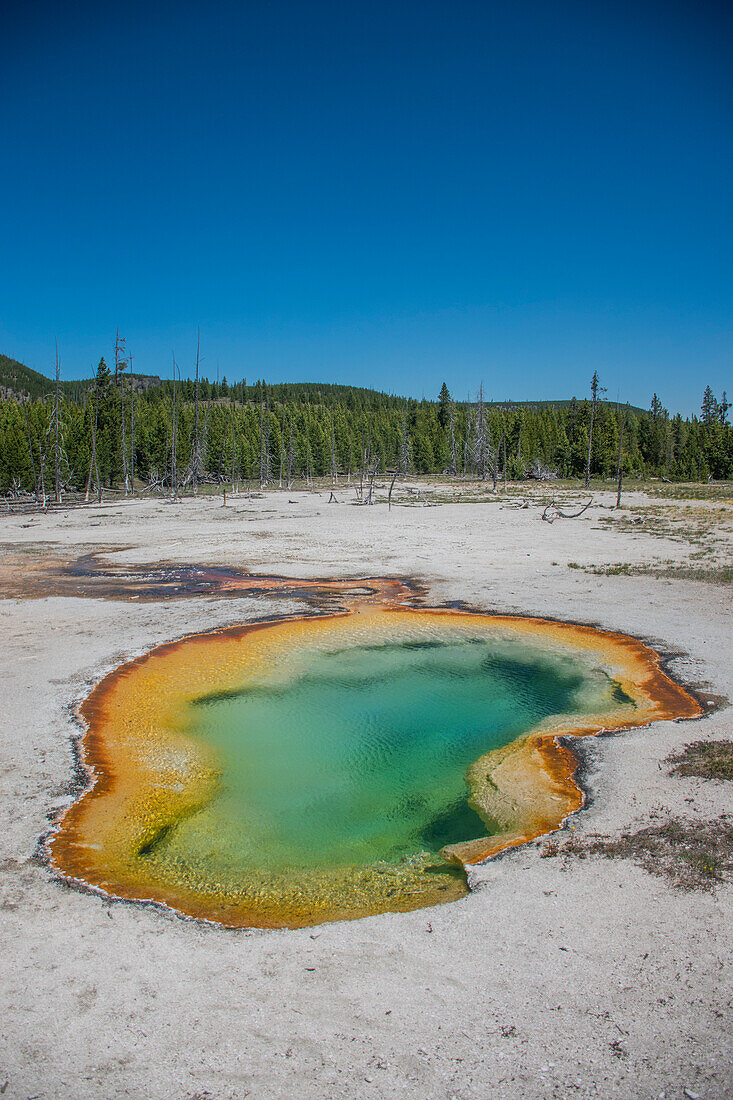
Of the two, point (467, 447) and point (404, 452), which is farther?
point (467, 447)

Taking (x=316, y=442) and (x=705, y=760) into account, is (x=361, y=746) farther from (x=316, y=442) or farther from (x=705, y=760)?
(x=316, y=442)

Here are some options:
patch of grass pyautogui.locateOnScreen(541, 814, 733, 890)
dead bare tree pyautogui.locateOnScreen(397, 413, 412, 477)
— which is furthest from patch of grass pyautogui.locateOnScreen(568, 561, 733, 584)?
dead bare tree pyautogui.locateOnScreen(397, 413, 412, 477)

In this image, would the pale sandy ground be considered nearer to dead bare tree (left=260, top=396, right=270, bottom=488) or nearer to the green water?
the green water

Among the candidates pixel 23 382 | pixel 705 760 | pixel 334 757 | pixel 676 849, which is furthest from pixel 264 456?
pixel 23 382

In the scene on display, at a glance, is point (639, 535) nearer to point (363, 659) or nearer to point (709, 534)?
point (709, 534)

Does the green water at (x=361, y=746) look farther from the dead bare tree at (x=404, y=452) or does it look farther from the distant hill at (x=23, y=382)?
the distant hill at (x=23, y=382)
